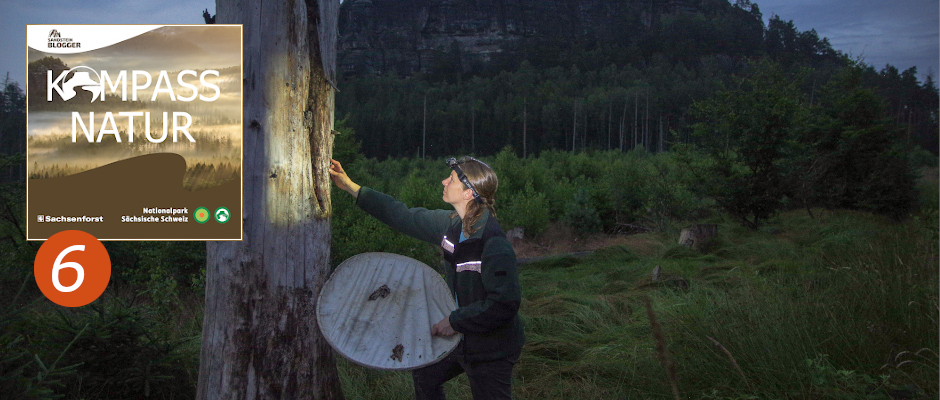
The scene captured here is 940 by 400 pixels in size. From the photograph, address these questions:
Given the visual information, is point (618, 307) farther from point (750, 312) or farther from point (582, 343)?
point (750, 312)

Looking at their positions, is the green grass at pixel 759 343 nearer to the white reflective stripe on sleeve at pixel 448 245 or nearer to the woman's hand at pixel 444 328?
the woman's hand at pixel 444 328

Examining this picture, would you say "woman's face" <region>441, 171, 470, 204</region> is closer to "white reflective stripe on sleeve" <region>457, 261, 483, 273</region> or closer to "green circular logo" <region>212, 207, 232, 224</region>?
"white reflective stripe on sleeve" <region>457, 261, 483, 273</region>

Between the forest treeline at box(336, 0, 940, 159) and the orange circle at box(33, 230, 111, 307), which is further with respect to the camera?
the forest treeline at box(336, 0, 940, 159)

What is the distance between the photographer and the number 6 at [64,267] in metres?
2.84

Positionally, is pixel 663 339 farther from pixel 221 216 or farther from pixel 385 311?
pixel 221 216

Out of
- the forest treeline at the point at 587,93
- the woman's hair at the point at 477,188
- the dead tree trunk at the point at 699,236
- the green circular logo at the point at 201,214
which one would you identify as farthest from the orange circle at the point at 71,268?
the forest treeline at the point at 587,93

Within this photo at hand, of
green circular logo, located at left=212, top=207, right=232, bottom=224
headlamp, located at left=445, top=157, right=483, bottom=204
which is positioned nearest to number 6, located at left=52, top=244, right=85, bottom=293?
green circular logo, located at left=212, top=207, right=232, bottom=224

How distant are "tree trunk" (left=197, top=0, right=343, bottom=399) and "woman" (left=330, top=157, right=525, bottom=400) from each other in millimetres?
649

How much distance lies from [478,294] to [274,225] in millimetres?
1002

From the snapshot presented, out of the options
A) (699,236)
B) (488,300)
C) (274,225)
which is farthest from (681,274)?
(274,225)

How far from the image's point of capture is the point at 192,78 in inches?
111

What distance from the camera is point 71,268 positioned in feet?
9.56

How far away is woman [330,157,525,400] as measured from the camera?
7.84ft
